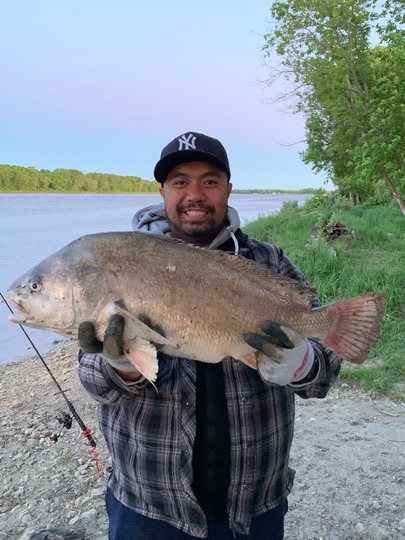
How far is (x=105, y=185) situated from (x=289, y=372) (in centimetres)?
7695

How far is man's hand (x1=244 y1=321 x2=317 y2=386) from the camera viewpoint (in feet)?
6.76

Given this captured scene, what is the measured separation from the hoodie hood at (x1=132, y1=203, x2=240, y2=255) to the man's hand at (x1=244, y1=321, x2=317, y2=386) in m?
0.47

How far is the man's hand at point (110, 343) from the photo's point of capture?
1.93 m

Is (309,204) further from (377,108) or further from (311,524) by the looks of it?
(311,524)

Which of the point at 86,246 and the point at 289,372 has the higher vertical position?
the point at 86,246

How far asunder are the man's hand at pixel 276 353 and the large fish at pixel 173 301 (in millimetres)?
52

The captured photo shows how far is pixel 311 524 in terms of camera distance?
3670 millimetres

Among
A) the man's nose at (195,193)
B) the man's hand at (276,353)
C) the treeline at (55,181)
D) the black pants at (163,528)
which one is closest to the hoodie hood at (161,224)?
the man's nose at (195,193)

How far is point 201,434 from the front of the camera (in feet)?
7.05

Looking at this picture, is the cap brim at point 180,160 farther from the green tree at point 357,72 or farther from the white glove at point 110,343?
the green tree at point 357,72

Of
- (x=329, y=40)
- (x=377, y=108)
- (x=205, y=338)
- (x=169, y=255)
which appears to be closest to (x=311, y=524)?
(x=205, y=338)

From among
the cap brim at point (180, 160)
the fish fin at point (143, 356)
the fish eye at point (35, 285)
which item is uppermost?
the cap brim at point (180, 160)

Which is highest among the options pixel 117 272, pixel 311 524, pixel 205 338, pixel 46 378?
pixel 117 272

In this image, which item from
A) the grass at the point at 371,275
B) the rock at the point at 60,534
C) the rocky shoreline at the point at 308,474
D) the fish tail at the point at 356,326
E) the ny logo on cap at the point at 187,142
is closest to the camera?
the fish tail at the point at 356,326
